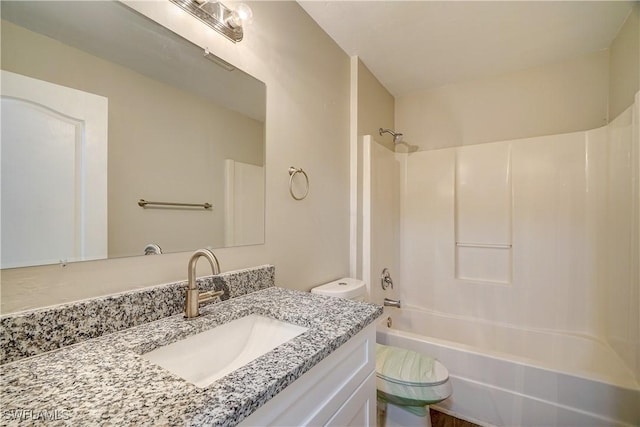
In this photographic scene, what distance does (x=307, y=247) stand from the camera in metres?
1.60

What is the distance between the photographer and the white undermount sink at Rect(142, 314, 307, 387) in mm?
741

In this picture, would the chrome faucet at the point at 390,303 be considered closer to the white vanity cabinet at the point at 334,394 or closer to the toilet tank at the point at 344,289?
the toilet tank at the point at 344,289

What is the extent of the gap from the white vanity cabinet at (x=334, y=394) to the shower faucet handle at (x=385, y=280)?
52.4 inches

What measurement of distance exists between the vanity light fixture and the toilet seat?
5.43 feet

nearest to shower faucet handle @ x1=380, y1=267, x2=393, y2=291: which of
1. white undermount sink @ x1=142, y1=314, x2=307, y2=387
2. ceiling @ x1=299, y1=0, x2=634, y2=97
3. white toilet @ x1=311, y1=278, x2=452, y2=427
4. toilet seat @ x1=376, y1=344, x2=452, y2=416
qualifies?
white toilet @ x1=311, y1=278, x2=452, y2=427

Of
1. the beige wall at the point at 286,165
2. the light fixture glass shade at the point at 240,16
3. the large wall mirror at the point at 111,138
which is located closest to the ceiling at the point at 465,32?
the beige wall at the point at 286,165

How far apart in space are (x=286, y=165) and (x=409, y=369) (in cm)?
118

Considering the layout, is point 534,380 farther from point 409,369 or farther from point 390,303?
point 390,303

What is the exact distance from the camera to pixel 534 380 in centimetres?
152

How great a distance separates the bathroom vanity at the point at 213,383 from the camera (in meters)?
0.45

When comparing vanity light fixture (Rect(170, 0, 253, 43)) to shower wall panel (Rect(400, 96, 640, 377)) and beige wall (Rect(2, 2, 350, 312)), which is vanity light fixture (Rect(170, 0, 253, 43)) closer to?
beige wall (Rect(2, 2, 350, 312))


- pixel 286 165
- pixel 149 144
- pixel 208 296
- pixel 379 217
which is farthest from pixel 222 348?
pixel 379 217

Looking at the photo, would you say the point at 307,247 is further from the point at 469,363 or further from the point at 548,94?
the point at 548,94

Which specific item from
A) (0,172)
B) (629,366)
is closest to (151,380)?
(0,172)
